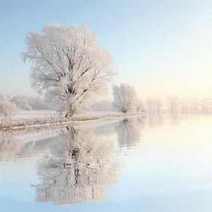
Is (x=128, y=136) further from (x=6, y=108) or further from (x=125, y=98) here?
(x=125, y=98)

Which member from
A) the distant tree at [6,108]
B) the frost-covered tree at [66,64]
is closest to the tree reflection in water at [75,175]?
the frost-covered tree at [66,64]

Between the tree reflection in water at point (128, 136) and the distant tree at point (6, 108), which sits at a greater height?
the distant tree at point (6, 108)

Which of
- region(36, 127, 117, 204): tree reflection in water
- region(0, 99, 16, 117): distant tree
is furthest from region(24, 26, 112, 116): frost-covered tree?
region(36, 127, 117, 204): tree reflection in water

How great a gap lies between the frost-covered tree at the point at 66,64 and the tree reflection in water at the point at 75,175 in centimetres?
2398

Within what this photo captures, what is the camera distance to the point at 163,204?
4.97m

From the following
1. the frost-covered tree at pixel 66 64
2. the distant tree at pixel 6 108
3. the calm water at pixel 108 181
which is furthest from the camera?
the distant tree at pixel 6 108

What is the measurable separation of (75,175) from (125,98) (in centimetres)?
6893

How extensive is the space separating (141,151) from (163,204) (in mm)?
5399

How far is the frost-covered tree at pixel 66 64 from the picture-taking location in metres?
33.7

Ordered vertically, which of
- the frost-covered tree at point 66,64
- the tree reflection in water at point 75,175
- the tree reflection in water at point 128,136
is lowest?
the tree reflection in water at point 128,136

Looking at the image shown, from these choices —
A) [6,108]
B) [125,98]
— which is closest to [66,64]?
[6,108]

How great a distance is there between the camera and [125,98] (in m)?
75.7

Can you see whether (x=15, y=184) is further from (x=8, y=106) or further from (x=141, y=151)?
(x=8, y=106)

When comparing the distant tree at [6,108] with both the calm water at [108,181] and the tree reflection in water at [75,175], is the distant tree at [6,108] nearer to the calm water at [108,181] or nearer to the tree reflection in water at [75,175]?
the calm water at [108,181]
